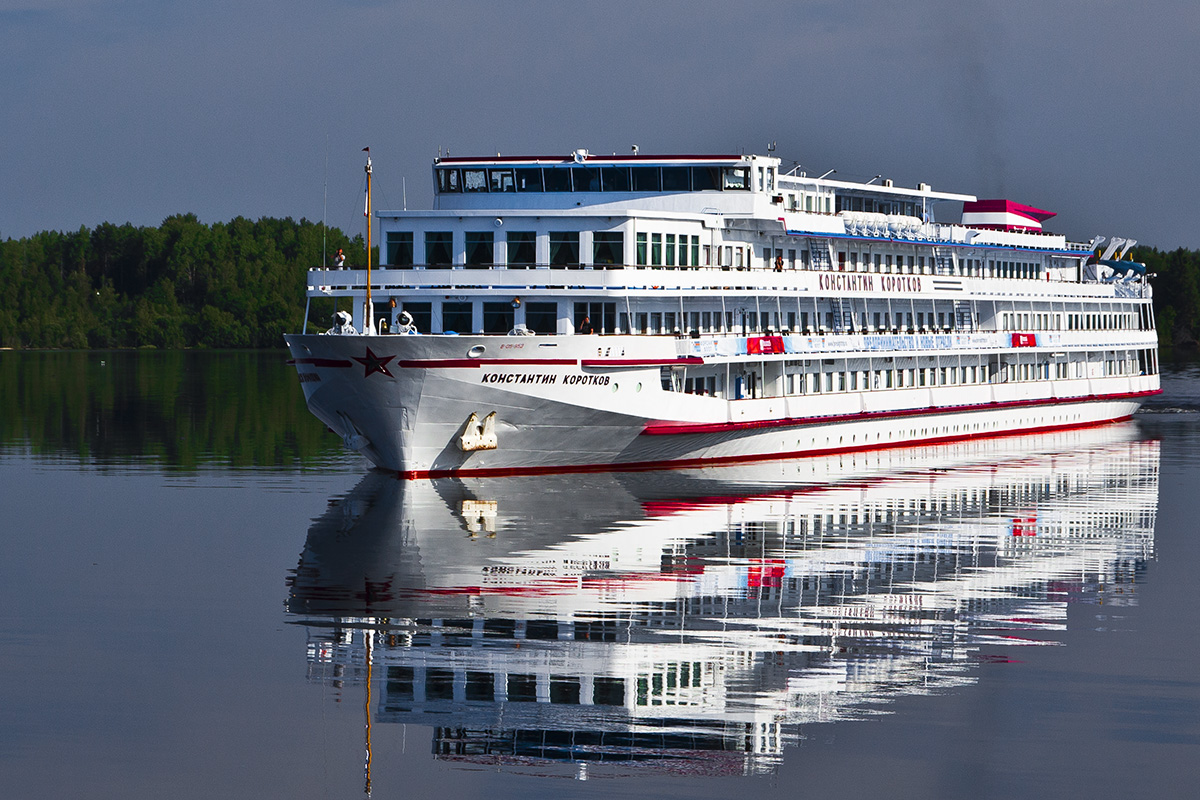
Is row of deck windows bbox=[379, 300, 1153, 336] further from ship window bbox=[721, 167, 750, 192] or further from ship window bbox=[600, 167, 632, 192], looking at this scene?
ship window bbox=[600, 167, 632, 192]

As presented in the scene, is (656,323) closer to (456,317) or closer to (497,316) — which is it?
(497,316)

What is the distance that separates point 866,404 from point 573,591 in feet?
92.3

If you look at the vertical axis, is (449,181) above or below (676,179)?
above

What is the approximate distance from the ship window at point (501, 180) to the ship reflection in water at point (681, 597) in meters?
10.2

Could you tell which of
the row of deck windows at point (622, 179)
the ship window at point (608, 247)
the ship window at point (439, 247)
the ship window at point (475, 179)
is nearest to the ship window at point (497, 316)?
the ship window at point (439, 247)

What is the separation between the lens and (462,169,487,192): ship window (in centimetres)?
5181

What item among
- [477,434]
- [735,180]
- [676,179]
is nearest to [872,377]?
[735,180]

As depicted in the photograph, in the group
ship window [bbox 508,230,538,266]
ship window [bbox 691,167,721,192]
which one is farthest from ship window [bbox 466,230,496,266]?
ship window [bbox 691,167,721,192]

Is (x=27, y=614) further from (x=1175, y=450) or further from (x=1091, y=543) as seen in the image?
(x=1175, y=450)

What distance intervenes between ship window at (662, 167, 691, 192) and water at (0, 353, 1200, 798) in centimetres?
898

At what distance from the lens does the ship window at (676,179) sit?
50938 millimetres

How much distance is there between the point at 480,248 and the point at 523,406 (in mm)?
5480

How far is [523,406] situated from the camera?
143 feet

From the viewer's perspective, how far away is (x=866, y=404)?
55.7m
